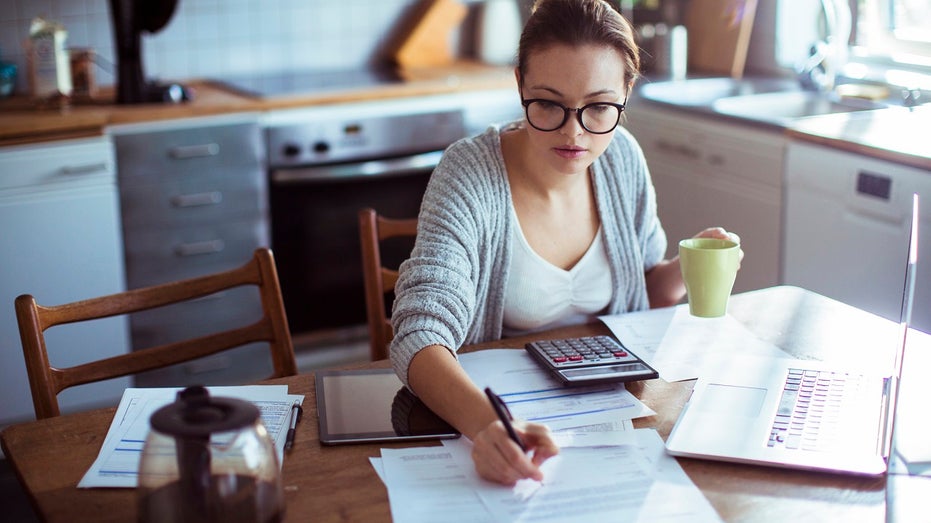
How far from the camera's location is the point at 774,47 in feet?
11.7

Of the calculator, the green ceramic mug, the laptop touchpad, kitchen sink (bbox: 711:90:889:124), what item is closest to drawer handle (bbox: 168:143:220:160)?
kitchen sink (bbox: 711:90:889:124)

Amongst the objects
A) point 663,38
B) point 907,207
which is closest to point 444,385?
point 907,207

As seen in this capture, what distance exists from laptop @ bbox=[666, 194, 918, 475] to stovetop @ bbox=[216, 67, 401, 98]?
2057 millimetres

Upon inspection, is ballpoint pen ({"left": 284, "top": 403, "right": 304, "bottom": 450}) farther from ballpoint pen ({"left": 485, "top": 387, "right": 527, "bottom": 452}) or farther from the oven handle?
the oven handle

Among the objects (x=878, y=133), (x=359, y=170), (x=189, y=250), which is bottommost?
(x=189, y=250)

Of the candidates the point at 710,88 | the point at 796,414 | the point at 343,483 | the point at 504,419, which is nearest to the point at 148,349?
the point at 343,483

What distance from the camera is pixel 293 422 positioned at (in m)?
1.29

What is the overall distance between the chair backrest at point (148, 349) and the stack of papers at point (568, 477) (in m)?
0.47

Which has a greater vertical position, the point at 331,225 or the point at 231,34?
the point at 231,34

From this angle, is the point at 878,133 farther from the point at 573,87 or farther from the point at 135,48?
the point at 135,48

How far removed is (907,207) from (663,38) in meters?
1.44

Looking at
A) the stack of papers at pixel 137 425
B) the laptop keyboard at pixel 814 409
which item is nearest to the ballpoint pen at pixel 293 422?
the stack of papers at pixel 137 425

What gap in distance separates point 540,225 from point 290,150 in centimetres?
152

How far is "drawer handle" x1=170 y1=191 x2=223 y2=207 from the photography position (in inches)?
117
